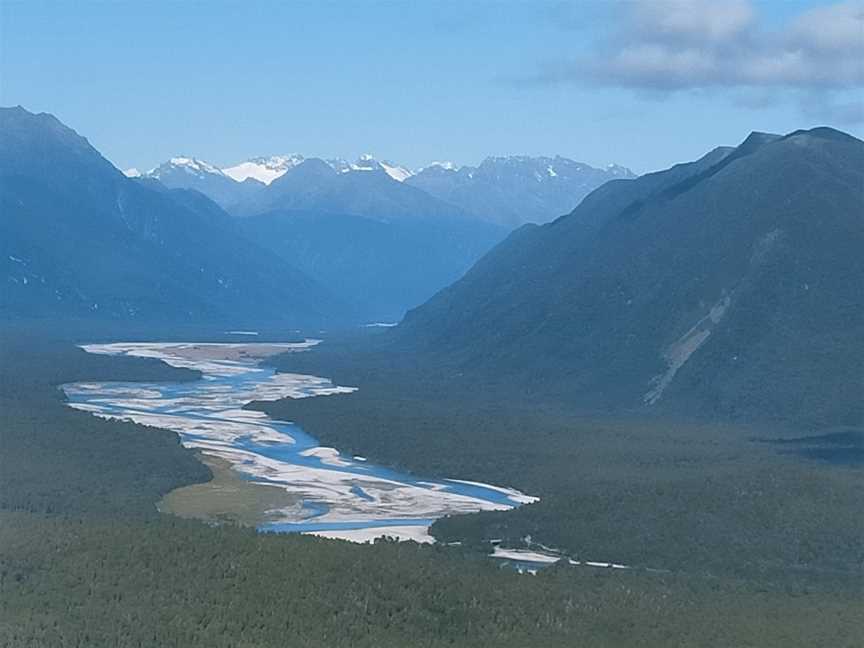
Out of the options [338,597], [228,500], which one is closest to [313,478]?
[228,500]

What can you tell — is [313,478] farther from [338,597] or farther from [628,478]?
[338,597]

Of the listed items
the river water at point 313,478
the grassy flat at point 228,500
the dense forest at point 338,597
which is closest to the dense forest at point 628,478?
the river water at point 313,478

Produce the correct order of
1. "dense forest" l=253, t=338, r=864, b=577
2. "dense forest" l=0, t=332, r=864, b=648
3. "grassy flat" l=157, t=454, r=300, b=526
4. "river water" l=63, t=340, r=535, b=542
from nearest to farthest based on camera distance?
"dense forest" l=0, t=332, r=864, b=648, "dense forest" l=253, t=338, r=864, b=577, "river water" l=63, t=340, r=535, b=542, "grassy flat" l=157, t=454, r=300, b=526

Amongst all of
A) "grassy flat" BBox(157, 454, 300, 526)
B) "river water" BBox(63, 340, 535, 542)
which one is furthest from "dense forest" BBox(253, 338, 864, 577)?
"grassy flat" BBox(157, 454, 300, 526)

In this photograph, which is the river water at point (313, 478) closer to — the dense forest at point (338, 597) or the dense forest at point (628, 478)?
the dense forest at point (628, 478)

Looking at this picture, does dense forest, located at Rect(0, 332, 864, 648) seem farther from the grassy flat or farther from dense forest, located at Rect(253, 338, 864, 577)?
the grassy flat

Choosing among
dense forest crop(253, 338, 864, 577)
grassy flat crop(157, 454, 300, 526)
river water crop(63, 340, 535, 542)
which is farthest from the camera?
grassy flat crop(157, 454, 300, 526)

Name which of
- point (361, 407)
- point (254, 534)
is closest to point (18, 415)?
point (361, 407)

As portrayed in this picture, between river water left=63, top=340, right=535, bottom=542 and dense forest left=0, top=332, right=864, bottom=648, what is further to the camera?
river water left=63, top=340, right=535, bottom=542
